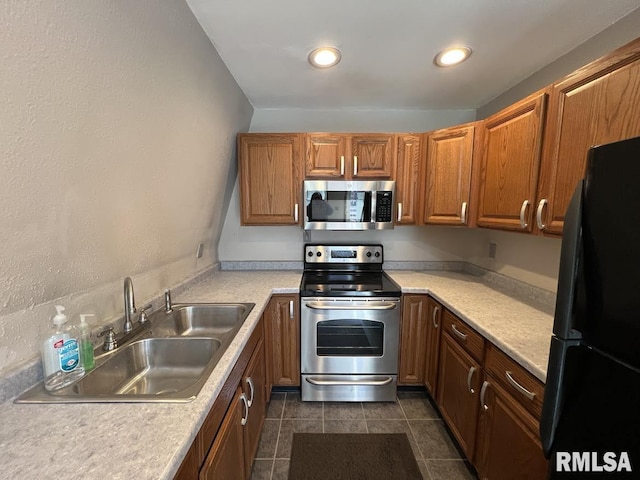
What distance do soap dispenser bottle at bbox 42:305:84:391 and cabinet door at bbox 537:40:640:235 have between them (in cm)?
201

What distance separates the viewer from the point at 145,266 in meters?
1.50

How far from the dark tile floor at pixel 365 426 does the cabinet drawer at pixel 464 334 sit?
27.2 inches

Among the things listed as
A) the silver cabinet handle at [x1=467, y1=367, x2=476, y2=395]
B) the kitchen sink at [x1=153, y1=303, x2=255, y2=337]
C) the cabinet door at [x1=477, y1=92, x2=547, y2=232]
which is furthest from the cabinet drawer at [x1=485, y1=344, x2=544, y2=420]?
the kitchen sink at [x1=153, y1=303, x2=255, y2=337]

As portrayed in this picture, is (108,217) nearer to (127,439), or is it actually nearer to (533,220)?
(127,439)

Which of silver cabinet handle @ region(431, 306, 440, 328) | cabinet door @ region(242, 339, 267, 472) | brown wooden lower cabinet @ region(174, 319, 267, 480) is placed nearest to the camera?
brown wooden lower cabinet @ region(174, 319, 267, 480)

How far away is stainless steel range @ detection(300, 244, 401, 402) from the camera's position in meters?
2.01

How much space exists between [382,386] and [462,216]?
1.40 metres

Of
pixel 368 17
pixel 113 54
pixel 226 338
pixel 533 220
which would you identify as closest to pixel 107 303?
pixel 226 338

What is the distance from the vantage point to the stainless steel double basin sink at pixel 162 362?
0.83 m

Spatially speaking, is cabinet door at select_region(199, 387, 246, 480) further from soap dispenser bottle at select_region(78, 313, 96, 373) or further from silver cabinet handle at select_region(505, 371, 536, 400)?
silver cabinet handle at select_region(505, 371, 536, 400)

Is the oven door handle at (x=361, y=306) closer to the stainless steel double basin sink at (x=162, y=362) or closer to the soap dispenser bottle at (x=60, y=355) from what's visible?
the stainless steel double basin sink at (x=162, y=362)

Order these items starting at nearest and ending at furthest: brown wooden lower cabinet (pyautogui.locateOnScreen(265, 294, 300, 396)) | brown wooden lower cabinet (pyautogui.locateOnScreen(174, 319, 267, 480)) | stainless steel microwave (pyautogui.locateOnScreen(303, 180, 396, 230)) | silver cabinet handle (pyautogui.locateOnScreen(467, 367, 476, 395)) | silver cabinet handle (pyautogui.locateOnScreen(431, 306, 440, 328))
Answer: brown wooden lower cabinet (pyautogui.locateOnScreen(174, 319, 267, 480)) < silver cabinet handle (pyautogui.locateOnScreen(467, 367, 476, 395)) < silver cabinet handle (pyautogui.locateOnScreen(431, 306, 440, 328)) < brown wooden lower cabinet (pyautogui.locateOnScreen(265, 294, 300, 396)) < stainless steel microwave (pyautogui.locateOnScreen(303, 180, 396, 230))

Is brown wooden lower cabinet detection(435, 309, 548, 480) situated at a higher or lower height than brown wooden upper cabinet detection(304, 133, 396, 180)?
lower

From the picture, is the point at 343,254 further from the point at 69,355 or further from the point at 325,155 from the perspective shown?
the point at 69,355
